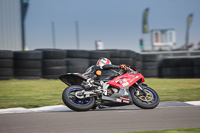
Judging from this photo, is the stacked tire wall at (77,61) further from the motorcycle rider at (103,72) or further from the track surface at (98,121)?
the track surface at (98,121)

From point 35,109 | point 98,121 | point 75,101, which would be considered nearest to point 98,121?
point 98,121

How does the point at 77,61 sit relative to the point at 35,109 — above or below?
above

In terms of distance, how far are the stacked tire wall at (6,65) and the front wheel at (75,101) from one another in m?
7.61

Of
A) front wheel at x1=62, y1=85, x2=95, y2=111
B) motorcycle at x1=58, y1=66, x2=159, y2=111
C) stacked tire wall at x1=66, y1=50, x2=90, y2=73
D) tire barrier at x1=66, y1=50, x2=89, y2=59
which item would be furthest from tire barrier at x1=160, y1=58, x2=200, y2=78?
front wheel at x1=62, y1=85, x2=95, y2=111

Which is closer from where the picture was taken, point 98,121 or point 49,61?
point 98,121

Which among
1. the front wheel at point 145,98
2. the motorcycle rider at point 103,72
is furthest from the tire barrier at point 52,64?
the front wheel at point 145,98

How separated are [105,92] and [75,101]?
24.7 inches

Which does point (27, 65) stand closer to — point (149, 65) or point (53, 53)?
point (53, 53)

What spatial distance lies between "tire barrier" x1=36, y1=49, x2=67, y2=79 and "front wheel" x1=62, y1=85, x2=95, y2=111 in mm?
7525

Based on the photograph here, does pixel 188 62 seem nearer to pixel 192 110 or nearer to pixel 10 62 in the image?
pixel 10 62

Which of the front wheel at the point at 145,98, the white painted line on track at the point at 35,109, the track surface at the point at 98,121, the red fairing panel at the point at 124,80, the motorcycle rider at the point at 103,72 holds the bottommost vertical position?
the white painted line on track at the point at 35,109

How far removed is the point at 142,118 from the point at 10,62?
29.4 feet

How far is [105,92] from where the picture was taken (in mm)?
5535

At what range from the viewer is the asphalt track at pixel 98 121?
3892 millimetres
